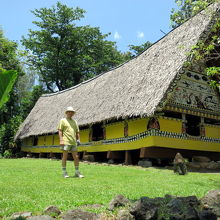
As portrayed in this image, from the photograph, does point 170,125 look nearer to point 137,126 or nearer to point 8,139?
point 137,126

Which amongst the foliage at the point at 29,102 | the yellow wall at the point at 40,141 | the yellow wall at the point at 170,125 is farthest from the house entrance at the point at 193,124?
the foliage at the point at 29,102

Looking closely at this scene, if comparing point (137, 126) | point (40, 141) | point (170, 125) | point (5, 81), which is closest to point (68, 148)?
Result: point (5, 81)

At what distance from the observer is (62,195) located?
3.64m

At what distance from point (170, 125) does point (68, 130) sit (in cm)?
507

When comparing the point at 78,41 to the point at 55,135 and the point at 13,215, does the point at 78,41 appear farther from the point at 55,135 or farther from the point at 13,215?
the point at 13,215

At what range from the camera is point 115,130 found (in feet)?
37.3

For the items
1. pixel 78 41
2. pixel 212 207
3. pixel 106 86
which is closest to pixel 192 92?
pixel 106 86

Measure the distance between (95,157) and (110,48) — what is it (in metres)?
21.3

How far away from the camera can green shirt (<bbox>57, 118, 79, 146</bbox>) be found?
609 centimetres

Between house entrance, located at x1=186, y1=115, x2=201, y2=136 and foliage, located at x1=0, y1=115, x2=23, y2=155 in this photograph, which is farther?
foliage, located at x1=0, y1=115, x2=23, y2=155

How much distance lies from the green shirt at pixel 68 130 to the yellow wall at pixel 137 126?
4.08 m

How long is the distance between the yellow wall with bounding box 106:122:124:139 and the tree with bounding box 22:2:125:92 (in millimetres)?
17911

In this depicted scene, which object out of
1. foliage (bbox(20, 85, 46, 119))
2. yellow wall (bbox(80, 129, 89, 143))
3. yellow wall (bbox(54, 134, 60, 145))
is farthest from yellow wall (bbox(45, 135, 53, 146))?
foliage (bbox(20, 85, 46, 119))

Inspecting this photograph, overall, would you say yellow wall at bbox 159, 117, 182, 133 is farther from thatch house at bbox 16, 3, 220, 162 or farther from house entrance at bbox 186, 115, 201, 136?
house entrance at bbox 186, 115, 201, 136
